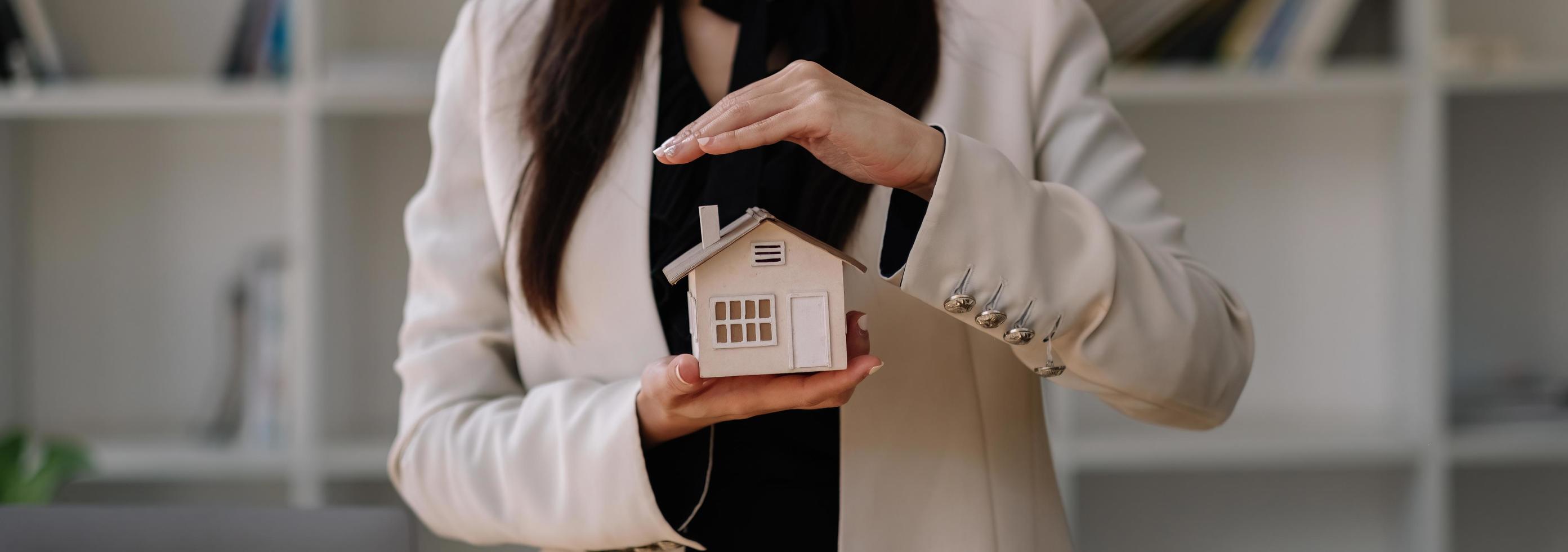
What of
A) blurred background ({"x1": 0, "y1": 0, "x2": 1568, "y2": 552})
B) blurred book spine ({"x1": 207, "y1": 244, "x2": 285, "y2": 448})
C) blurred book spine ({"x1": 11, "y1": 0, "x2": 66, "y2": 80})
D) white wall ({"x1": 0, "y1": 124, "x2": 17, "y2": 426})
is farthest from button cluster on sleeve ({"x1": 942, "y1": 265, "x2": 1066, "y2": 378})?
white wall ({"x1": 0, "y1": 124, "x2": 17, "y2": 426})

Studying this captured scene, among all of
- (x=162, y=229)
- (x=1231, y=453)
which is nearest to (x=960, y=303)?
(x=1231, y=453)

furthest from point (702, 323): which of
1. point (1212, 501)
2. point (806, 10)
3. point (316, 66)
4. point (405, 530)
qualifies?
point (1212, 501)

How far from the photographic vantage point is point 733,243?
616 millimetres

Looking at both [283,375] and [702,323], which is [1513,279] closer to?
[702,323]

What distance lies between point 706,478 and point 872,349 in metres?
0.13

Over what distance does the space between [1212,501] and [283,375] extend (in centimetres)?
153

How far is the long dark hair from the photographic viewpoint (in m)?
0.77

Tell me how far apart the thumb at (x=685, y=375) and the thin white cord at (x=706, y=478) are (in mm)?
125

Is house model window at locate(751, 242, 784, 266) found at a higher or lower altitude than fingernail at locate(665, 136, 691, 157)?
lower

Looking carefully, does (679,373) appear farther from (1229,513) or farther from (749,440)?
(1229,513)

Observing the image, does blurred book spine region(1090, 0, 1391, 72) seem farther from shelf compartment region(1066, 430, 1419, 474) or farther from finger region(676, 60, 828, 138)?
finger region(676, 60, 828, 138)

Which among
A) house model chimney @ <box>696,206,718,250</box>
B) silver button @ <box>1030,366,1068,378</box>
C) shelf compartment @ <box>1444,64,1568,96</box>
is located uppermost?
shelf compartment @ <box>1444,64,1568,96</box>

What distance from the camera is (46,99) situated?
1688 millimetres

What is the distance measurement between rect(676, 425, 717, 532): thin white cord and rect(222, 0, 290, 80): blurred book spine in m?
1.28
